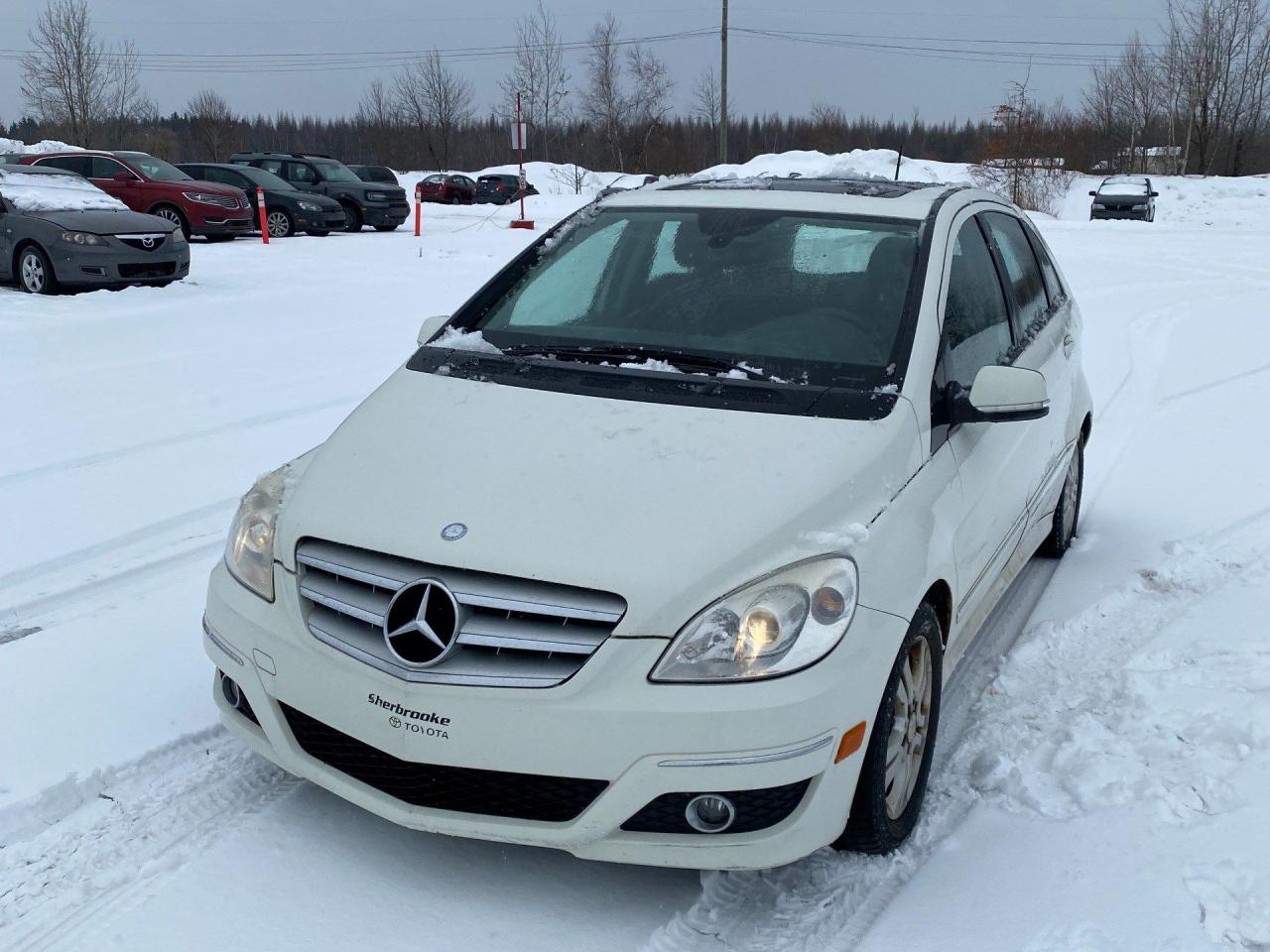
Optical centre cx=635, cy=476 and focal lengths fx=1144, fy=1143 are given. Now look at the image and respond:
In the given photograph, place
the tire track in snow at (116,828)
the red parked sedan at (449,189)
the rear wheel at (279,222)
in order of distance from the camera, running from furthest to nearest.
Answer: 1. the red parked sedan at (449,189)
2. the rear wheel at (279,222)
3. the tire track in snow at (116,828)

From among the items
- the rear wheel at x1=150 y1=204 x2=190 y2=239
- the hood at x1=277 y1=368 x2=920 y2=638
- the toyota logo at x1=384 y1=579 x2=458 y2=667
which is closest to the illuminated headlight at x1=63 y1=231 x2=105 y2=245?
the rear wheel at x1=150 y1=204 x2=190 y2=239

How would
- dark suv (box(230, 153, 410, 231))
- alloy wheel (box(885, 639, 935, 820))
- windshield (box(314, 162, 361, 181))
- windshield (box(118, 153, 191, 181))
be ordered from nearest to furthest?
1. alloy wheel (box(885, 639, 935, 820))
2. windshield (box(118, 153, 191, 181))
3. dark suv (box(230, 153, 410, 231))
4. windshield (box(314, 162, 361, 181))

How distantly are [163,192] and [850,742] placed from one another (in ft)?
61.0

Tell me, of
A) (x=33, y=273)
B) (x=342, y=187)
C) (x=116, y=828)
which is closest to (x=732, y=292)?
(x=116, y=828)

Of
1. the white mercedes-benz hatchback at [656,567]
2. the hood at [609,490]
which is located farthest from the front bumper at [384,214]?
the hood at [609,490]

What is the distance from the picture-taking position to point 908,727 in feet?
9.38

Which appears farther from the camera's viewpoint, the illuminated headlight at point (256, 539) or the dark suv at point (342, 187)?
the dark suv at point (342, 187)

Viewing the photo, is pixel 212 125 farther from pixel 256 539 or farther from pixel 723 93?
pixel 256 539

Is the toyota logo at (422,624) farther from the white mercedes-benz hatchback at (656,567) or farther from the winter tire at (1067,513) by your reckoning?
the winter tire at (1067,513)

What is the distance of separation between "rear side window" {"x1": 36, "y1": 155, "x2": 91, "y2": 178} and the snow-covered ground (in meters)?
13.0

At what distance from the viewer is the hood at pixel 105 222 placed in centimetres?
1211

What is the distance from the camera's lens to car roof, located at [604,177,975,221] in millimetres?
3859

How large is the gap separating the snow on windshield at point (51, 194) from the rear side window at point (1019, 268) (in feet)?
36.4

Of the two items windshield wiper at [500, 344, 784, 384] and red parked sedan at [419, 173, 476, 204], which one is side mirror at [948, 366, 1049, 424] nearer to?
windshield wiper at [500, 344, 784, 384]
